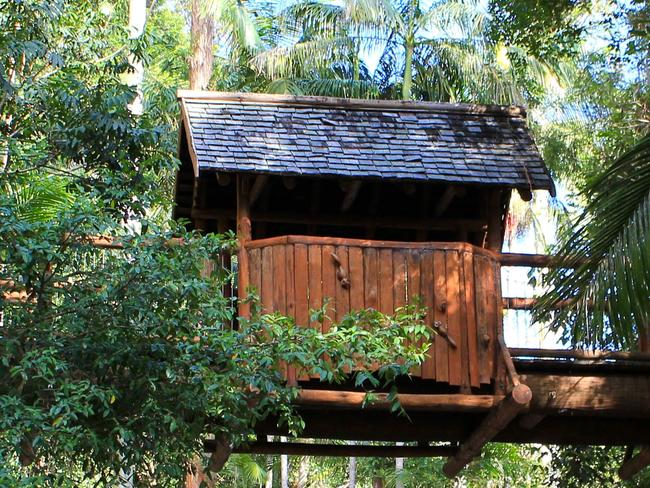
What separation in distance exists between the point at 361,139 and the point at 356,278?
4.52ft

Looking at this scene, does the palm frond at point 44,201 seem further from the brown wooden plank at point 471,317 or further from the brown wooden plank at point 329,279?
the brown wooden plank at point 471,317

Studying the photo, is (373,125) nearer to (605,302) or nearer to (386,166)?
(386,166)

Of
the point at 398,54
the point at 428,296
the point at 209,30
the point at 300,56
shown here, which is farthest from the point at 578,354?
the point at 398,54

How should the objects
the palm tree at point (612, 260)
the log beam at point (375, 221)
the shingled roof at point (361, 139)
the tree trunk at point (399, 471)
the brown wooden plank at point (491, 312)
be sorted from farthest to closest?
the tree trunk at point (399, 471)
the log beam at point (375, 221)
the shingled roof at point (361, 139)
the brown wooden plank at point (491, 312)
the palm tree at point (612, 260)

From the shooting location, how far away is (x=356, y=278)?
9.70 m

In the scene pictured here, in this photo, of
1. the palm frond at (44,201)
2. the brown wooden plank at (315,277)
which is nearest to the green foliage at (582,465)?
the brown wooden plank at (315,277)

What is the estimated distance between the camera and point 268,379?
794 centimetres

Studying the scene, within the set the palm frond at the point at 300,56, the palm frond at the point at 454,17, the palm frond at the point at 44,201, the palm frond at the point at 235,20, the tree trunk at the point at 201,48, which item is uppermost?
the palm frond at the point at 454,17

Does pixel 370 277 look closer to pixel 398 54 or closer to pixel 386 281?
pixel 386 281

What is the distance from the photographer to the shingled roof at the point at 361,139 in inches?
391

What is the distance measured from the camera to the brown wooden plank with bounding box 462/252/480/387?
31.9ft

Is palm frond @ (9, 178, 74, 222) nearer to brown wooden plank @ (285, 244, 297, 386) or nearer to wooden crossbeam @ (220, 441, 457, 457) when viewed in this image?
brown wooden plank @ (285, 244, 297, 386)

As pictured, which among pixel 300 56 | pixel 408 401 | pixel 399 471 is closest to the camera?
pixel 408 401

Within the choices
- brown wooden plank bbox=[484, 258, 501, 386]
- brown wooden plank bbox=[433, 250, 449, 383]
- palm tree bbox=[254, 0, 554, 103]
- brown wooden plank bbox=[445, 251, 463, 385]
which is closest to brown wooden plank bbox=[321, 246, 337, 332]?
brown wooden plank bbox=[433, 250, 449, 383]
